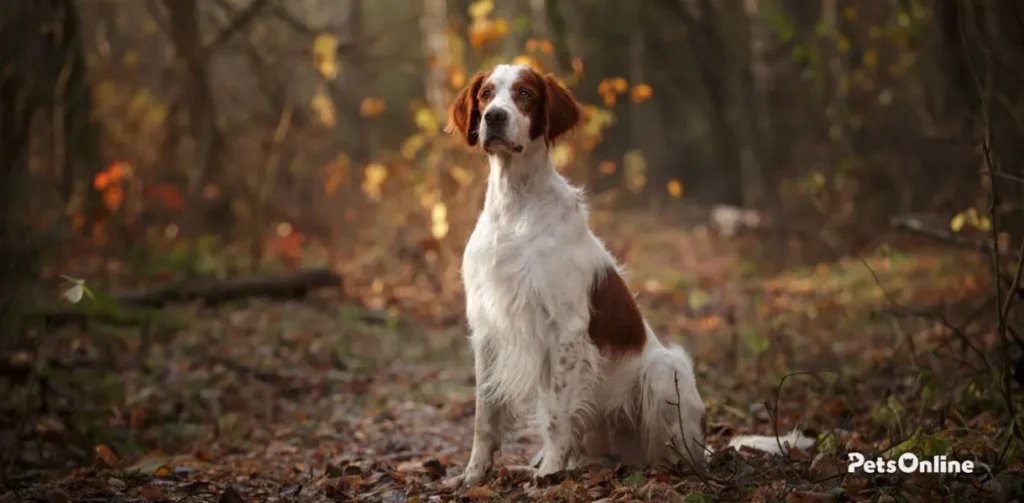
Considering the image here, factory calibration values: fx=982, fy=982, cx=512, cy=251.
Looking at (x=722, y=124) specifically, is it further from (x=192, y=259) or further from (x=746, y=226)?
(x=192, y=259)

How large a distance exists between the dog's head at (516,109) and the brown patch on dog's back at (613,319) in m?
0.73

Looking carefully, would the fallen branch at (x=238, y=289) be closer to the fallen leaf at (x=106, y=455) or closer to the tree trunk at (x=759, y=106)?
the fallen leaf at (x=106, y=455)

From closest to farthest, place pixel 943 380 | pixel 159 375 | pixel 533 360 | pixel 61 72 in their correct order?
pixel 533 360 → pixel 943 380 → pixel 159 375 → pixel 61 72

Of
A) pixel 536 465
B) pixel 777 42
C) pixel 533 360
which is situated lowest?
pixel 536 465

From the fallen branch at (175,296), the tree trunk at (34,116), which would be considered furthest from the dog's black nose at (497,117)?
the fallen branch at (175,296)

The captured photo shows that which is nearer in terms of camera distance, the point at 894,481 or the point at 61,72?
the point at 894,481

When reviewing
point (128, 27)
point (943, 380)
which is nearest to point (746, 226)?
point (943, 380)

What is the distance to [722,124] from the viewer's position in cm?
1862

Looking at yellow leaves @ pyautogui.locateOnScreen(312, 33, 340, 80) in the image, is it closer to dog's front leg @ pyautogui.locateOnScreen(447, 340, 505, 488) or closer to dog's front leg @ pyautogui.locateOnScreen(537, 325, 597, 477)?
dog's front leg @ pyautogui.locateOnScreen(447, 340, 505, 488)

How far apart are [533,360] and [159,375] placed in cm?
365

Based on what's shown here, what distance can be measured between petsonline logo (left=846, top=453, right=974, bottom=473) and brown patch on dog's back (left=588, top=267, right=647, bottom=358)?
3.70 feet

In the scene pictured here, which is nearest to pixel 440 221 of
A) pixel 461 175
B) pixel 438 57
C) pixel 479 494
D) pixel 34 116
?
pixel 461 175

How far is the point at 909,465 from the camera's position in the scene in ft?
12.9

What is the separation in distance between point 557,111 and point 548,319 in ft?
3.27
